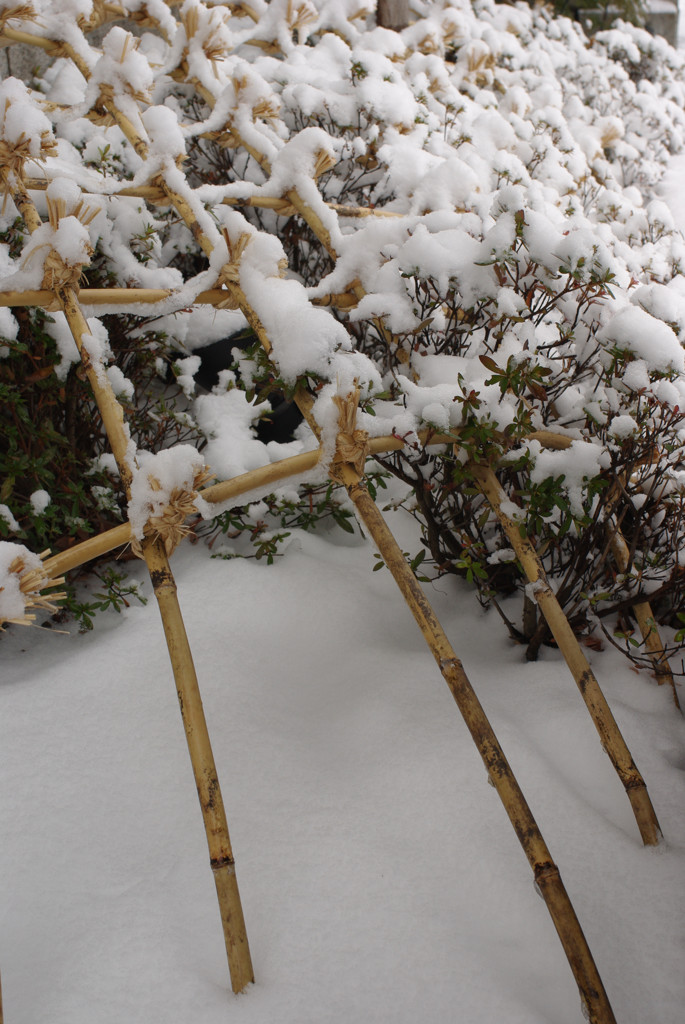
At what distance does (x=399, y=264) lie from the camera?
167 cm

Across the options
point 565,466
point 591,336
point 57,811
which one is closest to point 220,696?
point 57,811

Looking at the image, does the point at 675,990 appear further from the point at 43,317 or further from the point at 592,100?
the point at 592,100

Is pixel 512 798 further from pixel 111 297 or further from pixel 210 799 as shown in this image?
pixel 111 297

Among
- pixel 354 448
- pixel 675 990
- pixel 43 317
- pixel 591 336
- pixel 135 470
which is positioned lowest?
pixel 43 317

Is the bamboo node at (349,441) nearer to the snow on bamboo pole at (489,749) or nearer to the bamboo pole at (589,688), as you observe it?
the snow on bamboo pole at (489,749)

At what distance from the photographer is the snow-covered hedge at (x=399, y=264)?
1.37m

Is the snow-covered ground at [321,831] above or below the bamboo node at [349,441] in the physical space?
below

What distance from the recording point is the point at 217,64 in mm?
2691

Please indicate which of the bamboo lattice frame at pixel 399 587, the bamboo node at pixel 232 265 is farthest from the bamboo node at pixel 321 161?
the bamboo node at pixel 232 265

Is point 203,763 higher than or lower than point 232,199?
lower

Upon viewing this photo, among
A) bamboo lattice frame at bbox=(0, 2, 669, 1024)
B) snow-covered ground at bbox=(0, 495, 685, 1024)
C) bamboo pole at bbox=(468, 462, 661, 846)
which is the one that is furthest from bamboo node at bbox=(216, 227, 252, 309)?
snow-covered ground at bbox=(0, 495, 685, 1024)

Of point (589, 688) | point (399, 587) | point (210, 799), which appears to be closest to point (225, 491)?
point (399, 587)

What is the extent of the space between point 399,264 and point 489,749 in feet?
3.67

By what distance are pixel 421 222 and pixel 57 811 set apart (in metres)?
1.56
